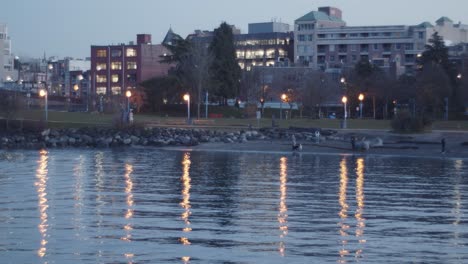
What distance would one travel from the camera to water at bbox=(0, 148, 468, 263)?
1714 cm

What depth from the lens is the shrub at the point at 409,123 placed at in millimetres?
63344

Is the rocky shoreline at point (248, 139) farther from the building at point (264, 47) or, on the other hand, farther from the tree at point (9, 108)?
the building at point (264, 47)

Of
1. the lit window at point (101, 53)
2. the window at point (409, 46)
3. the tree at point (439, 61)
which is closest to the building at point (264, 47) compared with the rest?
the lit window at point (101, 53)

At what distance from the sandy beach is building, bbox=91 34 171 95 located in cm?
8756

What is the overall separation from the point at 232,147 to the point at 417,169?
1837 centimetres

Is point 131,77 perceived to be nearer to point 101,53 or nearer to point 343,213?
point 101,53

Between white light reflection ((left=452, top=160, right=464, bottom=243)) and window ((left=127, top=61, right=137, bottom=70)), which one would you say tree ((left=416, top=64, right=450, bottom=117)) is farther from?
window ((left=127, top=61, right=137, bottom=70))

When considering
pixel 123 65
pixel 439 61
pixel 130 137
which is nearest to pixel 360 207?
pixel 130 137

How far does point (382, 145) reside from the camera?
56031 mm

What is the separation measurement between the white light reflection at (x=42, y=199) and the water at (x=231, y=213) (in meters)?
0.04

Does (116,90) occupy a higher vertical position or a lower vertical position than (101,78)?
lower

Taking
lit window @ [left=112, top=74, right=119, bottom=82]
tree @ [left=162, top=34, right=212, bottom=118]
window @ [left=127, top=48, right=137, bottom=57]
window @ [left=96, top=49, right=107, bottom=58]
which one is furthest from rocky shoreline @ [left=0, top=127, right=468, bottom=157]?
window @ [left=96, top=49, right=107, bottom=58]

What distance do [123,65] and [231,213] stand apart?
129 m

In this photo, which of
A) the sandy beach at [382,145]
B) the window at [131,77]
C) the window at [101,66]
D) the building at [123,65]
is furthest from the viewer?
the window at [101,66]
